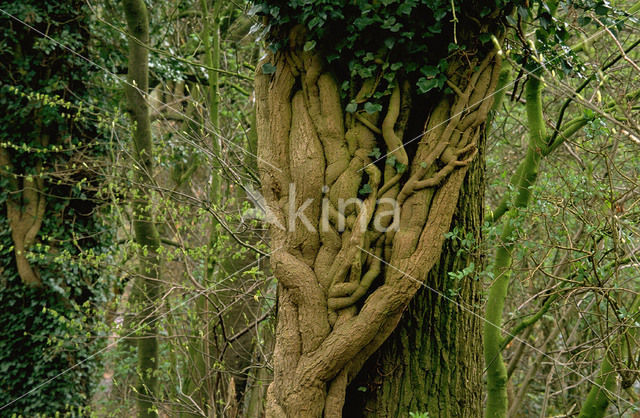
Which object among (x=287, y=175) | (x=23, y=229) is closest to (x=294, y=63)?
(x=287, y=175)

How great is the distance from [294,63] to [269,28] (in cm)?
21

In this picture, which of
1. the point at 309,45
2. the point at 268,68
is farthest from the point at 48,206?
the point at 309,45

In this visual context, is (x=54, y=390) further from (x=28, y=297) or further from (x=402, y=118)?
(x=402, y=118)

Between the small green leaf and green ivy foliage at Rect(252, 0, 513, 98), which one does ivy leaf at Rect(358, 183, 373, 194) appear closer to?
the small green leaf

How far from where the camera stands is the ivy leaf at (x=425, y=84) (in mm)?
2496

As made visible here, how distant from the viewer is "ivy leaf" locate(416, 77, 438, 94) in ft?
8.19

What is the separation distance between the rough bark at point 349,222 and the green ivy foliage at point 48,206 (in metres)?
4.73

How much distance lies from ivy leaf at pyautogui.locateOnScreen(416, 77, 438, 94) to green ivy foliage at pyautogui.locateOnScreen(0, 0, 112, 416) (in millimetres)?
5197

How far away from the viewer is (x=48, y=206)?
23.5 feet

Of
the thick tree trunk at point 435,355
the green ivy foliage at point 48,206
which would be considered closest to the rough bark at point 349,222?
the thick tree trunk at point 435,355

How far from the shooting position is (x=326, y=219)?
264 centimetres

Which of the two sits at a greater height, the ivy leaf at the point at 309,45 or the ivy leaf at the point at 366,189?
the ivy leaf at the point at 309,45

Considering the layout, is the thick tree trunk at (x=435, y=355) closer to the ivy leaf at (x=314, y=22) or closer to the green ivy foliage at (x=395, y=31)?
the green ivy foliage at (x=395, y=31)

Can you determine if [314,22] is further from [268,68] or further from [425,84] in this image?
[425,84]
